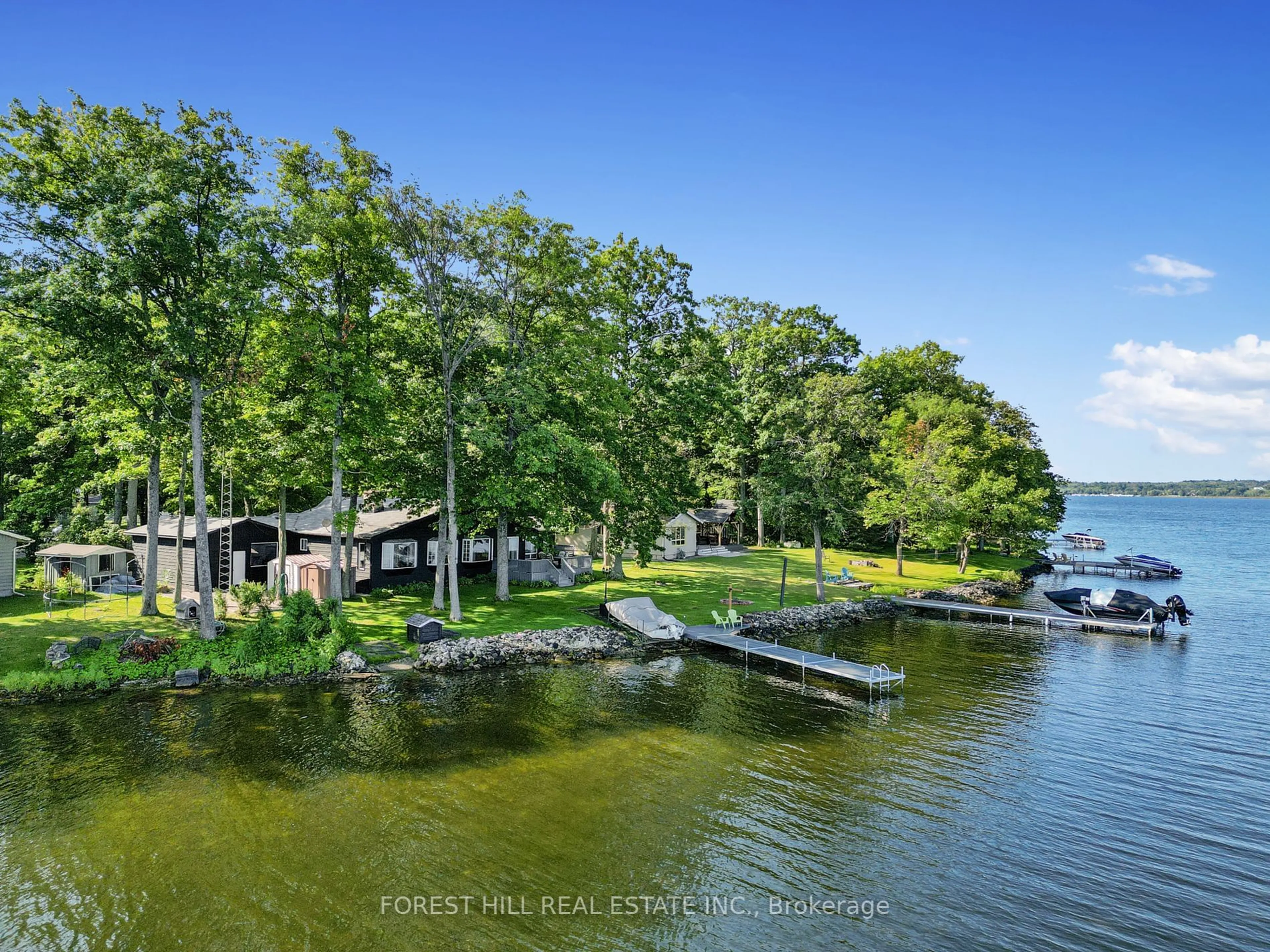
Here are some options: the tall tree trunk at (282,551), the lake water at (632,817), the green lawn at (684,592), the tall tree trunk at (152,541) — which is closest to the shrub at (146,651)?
the lake water at (632,817)

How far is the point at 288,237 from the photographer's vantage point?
2264 cm

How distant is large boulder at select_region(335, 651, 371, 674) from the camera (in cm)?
2238

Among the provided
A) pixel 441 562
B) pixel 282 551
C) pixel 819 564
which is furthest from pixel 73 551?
pixel 819 564

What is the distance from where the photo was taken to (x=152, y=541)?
25.7m

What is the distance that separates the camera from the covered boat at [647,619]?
28.7 meters

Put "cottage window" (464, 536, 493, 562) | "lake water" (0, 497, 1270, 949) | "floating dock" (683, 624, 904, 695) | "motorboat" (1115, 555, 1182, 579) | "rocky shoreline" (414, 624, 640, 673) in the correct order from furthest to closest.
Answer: "motorboat" (1115, 555, 1182, 579) < "cottage window" (464, 536, 493, 562) < "rocky shoreline" (414, 624, 640, 673) < "floating dock" (683, 624, 904, 695) < "lake water" (0, 497, 1270, 949)

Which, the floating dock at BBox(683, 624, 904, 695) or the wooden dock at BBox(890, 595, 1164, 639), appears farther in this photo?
the wooden dock at BBox(890, 595, 1164, 639)

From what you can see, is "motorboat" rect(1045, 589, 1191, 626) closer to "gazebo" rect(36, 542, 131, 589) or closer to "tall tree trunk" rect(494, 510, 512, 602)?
"tall tree trunk" rect(494, 510, 512, 602)

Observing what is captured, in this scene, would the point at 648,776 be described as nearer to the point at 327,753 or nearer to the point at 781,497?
the point at 327,753

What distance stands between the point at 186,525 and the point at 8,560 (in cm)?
679

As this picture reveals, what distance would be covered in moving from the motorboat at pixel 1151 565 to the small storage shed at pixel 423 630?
222ft

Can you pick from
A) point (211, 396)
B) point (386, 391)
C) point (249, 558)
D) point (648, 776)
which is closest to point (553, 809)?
point (648, 776)

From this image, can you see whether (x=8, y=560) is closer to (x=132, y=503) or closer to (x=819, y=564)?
(x=132, y=503)

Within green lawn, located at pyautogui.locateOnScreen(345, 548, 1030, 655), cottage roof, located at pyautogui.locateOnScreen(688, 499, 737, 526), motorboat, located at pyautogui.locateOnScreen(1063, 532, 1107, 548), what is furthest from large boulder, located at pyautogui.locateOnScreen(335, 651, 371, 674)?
motorboat, located at pyautogui.locateOnScreen(1063, 532, 1107, 548)
